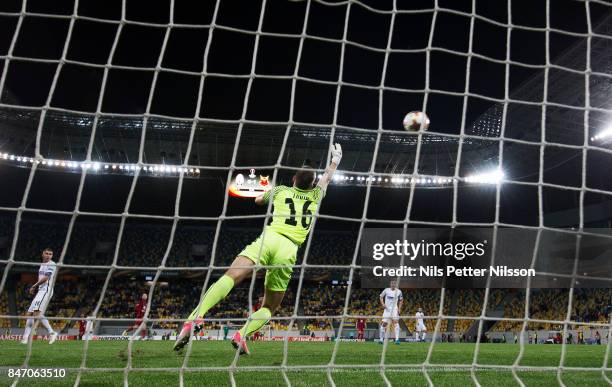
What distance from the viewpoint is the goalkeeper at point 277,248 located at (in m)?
4.06

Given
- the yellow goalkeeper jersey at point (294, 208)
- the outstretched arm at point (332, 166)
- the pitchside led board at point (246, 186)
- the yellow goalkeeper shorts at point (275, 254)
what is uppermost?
the pitchside led board at point (246, 186)

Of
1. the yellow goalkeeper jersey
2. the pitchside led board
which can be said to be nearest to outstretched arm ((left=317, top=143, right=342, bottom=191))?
the yellow goalkeeper jersey

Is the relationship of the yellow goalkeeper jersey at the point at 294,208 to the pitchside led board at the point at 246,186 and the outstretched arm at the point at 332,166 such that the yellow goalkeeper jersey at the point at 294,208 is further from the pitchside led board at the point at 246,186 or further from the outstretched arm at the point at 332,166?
the pitchside led board at the point at 246,186

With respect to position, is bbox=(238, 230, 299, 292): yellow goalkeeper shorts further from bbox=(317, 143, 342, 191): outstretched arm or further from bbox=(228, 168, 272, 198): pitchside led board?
bbox=(228, 168, 272, 198): pitchside led board

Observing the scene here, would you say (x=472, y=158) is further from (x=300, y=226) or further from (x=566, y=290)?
(x=300, y=226)

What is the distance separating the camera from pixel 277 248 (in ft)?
14.1

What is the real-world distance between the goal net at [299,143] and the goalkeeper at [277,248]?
2.37 meters

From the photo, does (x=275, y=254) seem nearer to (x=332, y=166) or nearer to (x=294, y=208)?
(x=294, y=208)

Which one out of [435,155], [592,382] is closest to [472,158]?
[435,155]

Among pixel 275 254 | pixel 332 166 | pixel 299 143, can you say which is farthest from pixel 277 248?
pixel 299 143

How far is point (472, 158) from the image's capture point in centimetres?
2436

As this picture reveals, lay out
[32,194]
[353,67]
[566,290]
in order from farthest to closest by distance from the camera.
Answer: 1. [32,194]
2. [566,290]
3. [353,67]

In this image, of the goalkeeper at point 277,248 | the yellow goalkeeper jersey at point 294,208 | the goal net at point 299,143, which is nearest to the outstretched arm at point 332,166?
the goalkeeper at point 277,248

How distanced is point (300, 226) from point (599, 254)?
24614mm
